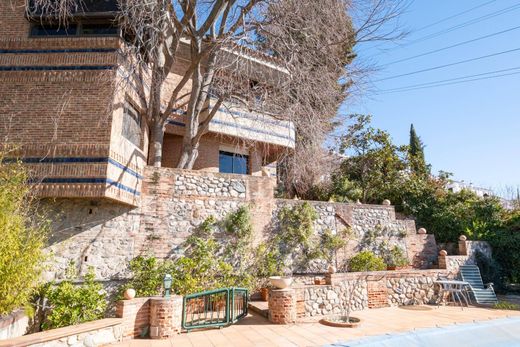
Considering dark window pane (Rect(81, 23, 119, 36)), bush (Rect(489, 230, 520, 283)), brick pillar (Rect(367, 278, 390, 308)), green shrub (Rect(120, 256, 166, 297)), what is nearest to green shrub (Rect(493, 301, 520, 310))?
bush (Rect(489, 230, 520, 283))

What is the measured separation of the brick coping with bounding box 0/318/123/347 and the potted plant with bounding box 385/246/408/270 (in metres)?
9.99

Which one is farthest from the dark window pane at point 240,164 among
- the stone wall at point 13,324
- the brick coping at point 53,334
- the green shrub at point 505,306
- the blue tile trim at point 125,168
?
the green shrub at point 505,306

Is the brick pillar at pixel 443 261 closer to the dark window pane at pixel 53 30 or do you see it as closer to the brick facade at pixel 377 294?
the brick facade at pixel 377 294

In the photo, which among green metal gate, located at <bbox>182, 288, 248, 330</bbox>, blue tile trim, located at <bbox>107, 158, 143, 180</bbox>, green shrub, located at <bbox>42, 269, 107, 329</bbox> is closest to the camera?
green shrub, located at <bbox>42, 269, 107, 329</bbox>

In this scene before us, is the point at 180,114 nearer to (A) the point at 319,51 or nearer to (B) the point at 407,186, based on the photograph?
(A) the point at 319,51

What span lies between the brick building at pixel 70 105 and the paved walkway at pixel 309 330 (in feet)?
13.2

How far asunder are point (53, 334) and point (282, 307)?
467cm

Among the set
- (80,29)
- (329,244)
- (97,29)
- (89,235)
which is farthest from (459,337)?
(80,29)

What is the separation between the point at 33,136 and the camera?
7691 millimetres

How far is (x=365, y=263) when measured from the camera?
1124 cm

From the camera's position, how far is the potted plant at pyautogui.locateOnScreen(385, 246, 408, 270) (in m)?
12.1

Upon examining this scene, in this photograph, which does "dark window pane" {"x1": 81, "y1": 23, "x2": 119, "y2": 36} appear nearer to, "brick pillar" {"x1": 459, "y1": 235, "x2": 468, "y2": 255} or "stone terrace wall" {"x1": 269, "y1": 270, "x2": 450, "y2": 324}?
"stone terrace wall" {"x1": 269, "y1": 270, "x2": 450, "y2": 324}

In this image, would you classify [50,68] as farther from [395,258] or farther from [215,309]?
[395,258]

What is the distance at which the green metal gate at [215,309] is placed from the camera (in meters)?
6.90
